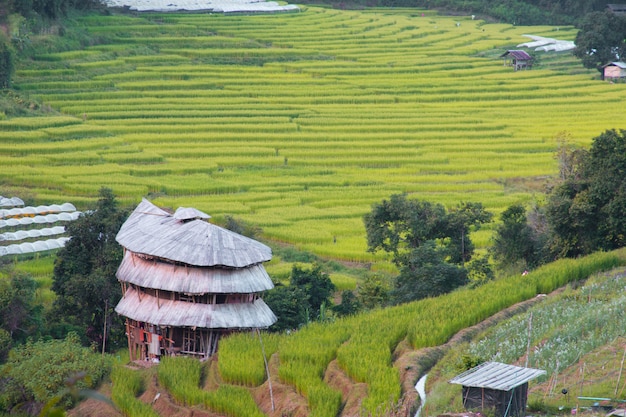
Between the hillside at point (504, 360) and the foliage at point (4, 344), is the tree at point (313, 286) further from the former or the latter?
the foliage at point (4, 344)

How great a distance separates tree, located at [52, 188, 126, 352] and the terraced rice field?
6.72 meters

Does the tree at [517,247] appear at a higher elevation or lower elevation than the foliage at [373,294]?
higher

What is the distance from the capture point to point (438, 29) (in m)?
61.0

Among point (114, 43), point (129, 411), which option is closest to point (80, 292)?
point (129, 411)

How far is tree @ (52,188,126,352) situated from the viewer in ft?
61.1

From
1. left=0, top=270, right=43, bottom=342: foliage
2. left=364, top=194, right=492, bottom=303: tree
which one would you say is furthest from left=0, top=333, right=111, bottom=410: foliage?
left=364, top=194, right=492, bottom=303: tree

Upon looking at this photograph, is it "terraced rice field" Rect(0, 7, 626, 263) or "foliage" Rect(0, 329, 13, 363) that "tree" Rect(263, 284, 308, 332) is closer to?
"foliage" Rect(0, 329, 13, 363)

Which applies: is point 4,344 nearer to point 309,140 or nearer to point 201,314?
point 201,314

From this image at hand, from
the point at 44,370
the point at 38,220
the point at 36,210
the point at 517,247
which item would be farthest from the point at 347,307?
the point at 36,210

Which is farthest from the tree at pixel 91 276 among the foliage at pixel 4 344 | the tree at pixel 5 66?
the tree at pixel 5 66

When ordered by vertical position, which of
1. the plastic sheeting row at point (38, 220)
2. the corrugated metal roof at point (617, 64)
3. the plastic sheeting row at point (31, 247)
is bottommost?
the plastic sheeting row at point (31, 247)

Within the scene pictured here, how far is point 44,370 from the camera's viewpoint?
15.3 metres

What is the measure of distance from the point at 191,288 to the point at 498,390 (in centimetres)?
656

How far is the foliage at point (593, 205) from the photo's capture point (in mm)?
18859
